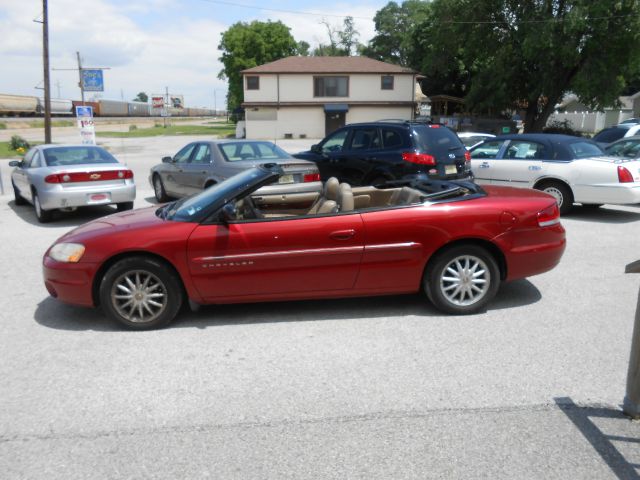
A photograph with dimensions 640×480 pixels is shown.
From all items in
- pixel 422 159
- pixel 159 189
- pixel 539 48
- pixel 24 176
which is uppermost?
pixel 539 48

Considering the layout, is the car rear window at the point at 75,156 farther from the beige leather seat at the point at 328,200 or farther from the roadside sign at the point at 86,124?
the roadside sign at the point at 86,124

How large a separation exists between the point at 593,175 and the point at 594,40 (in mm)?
25104

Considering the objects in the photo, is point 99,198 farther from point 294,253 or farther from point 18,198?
point 294,253

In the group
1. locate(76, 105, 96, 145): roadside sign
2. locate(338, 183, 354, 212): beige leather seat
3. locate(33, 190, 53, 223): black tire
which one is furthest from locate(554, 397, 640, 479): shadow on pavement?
locate(76, 105, 96, 145): roadside sign

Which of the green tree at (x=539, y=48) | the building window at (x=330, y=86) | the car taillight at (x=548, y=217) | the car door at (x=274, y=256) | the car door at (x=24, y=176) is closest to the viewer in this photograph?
the car door at (x=274, y=256)

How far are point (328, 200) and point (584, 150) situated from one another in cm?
674

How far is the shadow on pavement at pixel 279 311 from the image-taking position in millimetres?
5176

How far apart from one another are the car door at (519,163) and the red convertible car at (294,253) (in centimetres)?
535

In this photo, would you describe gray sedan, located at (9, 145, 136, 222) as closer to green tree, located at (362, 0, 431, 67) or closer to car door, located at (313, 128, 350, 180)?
car door, located at (313, 128, 350, 180)

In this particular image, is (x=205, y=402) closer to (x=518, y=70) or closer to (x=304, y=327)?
(x=304, y=327)

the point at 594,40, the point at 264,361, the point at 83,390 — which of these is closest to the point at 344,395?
the point at 264,361

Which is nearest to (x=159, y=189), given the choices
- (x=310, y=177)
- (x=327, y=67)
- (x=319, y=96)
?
(x=310, y=177)

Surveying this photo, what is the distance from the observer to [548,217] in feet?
17.5

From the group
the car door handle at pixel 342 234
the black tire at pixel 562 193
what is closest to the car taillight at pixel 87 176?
the car door handle at pixel 342 234
